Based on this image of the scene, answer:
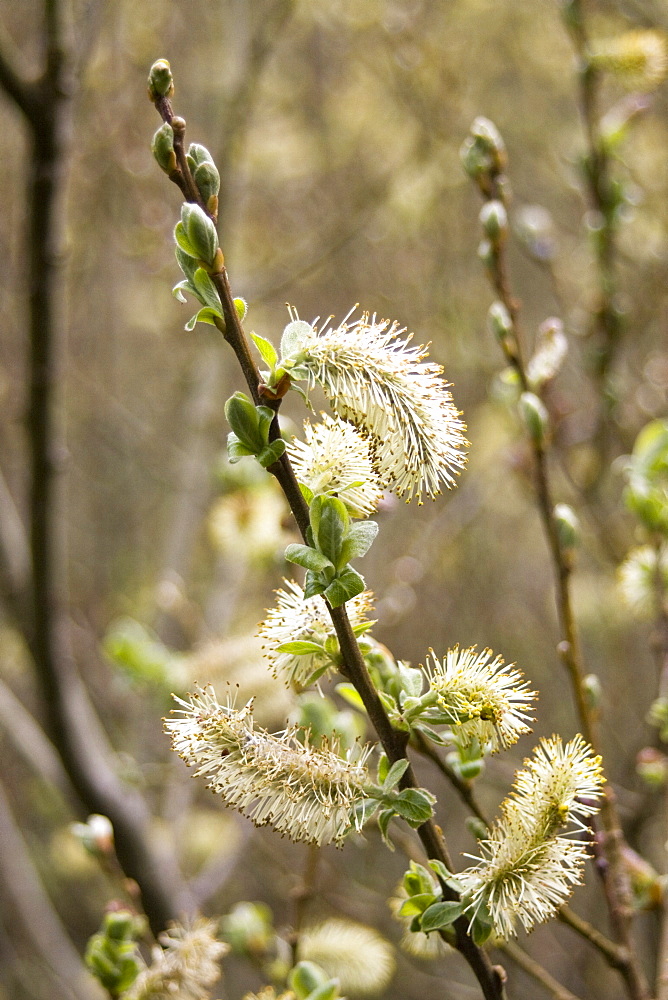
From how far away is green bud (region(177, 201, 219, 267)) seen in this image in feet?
2.11

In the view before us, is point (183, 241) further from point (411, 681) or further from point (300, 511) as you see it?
point (411, 681)

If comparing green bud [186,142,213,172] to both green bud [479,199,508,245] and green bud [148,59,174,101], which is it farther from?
green bud [479,199,508,245]

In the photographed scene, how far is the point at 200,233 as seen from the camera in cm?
64

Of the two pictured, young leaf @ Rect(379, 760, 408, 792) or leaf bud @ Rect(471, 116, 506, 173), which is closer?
young leaf @ Rect(379, 760, 408, 792)

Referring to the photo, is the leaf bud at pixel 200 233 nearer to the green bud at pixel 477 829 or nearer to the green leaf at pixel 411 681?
the green leaf at pixel 411 681

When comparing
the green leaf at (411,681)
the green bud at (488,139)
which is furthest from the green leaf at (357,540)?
the green bud at (488,139)

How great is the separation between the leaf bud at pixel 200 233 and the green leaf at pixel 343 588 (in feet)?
0.83

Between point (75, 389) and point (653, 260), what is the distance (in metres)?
2.95

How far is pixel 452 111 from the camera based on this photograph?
3490 millimetres

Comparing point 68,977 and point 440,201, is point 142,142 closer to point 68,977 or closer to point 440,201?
point 440,201

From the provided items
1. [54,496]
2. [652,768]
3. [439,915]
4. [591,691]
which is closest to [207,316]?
[439,915]

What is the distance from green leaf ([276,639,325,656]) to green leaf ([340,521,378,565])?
88mm

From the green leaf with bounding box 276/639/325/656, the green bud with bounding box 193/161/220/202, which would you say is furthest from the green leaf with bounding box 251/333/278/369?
the green leaf with bounding box 276/639/325/656

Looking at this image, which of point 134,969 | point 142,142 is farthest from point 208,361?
point 134,969
